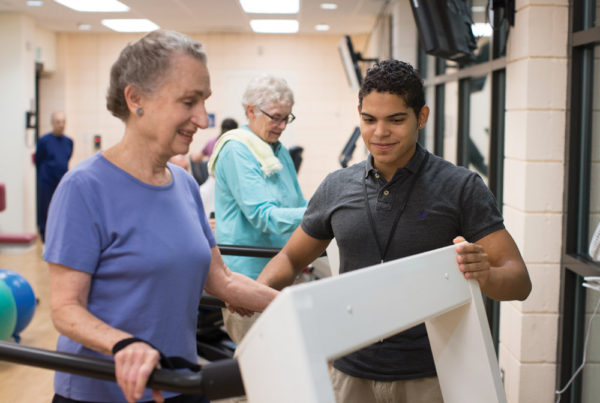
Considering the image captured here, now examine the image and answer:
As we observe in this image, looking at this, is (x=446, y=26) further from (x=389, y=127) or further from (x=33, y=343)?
(x=33, y=343)

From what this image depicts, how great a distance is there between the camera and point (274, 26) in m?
9.81

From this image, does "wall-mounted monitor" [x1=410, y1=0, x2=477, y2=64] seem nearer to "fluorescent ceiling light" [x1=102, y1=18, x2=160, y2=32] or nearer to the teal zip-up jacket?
the teal zip-up jacket

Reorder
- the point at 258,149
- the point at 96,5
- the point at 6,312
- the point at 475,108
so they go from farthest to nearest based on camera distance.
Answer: the point at 96,5
the point at 475,108
the point at 6,312
the point at 258,149

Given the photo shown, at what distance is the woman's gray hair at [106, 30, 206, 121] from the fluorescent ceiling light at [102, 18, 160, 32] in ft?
26.7

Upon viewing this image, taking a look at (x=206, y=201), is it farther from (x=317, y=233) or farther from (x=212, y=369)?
(x=212, y=369)

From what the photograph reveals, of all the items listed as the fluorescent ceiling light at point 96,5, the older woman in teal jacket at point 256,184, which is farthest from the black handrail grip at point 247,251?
the fluorescent ceiling light at point 96,5

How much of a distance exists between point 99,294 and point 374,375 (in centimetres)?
75

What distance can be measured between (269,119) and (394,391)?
134 centimetres

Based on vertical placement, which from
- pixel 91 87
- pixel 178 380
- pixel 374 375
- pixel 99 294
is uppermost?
pixel 91 87

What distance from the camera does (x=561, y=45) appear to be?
261 cm

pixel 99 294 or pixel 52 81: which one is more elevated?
pixel 52 81

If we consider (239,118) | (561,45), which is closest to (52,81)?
(239,118)

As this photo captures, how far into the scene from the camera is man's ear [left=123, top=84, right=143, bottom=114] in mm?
1315

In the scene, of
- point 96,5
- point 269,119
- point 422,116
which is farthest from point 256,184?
point 96,5
